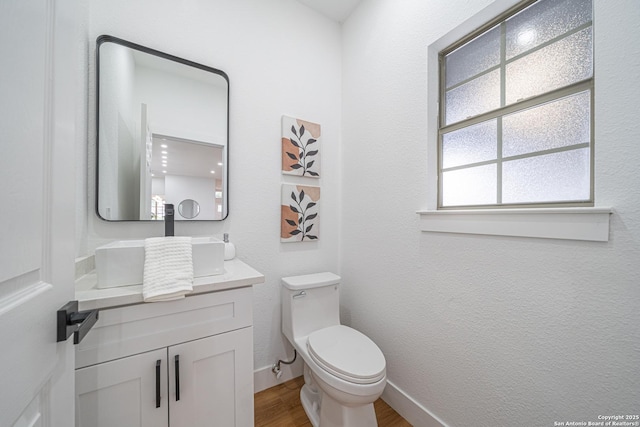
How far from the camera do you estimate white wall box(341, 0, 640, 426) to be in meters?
0.74

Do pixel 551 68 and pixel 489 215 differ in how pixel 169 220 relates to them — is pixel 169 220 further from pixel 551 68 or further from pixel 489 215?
pixel 551 68

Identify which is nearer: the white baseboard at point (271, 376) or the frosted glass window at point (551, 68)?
the frosted glass window at point (551, 68)

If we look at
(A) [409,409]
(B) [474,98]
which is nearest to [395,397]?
(A) [409,409]

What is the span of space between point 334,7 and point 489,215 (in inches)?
74.1

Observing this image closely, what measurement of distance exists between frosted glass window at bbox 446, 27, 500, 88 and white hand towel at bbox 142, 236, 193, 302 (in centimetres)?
164

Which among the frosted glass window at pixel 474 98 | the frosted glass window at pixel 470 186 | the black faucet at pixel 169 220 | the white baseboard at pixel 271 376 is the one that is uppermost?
the frosted glass window at pixel 474 98

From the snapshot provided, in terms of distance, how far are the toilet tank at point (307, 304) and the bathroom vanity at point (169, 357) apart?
17.9 inches

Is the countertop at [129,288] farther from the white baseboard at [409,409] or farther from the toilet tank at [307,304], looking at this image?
the white baseboard at [409,409]

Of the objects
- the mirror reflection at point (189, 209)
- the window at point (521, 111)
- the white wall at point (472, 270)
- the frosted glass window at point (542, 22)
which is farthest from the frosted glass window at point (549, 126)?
the mirror reflection at point (189, 209)

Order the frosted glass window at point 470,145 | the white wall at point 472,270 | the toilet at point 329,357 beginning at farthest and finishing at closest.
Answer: the frosted glass window at point 470,145 < the toilet at point 329,357 < the white wall at point 472,270

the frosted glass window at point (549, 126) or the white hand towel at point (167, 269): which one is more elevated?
the frosted glass window at point (549, 126)

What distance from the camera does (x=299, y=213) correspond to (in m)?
1.70

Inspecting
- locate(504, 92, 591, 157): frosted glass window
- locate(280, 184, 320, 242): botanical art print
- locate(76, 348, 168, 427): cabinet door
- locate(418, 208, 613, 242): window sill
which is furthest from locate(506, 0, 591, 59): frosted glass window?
locate(76, 348, 168, 427): cabinet door

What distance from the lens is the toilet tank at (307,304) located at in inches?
58.1
